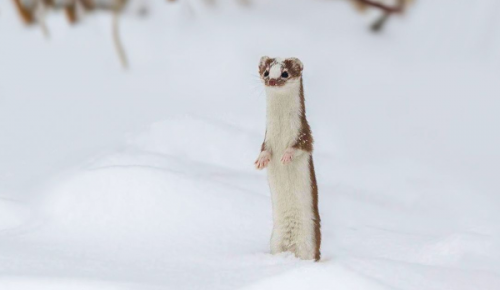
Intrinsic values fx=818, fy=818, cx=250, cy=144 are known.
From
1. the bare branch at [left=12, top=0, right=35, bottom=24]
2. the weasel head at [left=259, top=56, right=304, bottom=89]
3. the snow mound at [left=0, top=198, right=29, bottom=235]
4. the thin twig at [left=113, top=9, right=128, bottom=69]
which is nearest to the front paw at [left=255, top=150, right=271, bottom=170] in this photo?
the weasel head at [left=259, top=56, right=304, bottom=89]

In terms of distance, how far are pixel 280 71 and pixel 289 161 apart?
27 cm

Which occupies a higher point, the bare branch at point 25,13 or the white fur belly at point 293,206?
the bare branch at point 25,13

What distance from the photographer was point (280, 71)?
2363 mm

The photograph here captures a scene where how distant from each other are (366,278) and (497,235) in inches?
58.8

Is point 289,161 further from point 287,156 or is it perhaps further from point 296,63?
point 296,63

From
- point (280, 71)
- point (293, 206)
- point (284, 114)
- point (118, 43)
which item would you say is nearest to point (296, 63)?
point (280, 71)

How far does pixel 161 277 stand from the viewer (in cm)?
234

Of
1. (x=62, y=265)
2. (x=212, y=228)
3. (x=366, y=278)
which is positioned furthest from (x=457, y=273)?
(x=62, y=265)

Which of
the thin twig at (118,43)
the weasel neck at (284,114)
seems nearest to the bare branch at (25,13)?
the thin twig at (118,43)

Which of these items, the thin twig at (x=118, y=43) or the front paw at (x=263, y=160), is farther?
the thin twig at (x=118, y=43)

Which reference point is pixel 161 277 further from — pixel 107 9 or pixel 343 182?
pixel 107 9

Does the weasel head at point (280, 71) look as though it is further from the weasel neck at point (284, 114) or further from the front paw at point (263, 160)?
the front paw at point (263, 160)

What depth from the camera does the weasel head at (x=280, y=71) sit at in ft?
7.75

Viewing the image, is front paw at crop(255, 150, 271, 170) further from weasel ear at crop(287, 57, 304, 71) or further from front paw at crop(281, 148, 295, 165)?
weasel ear at crop(287, 57, 304, 71)
